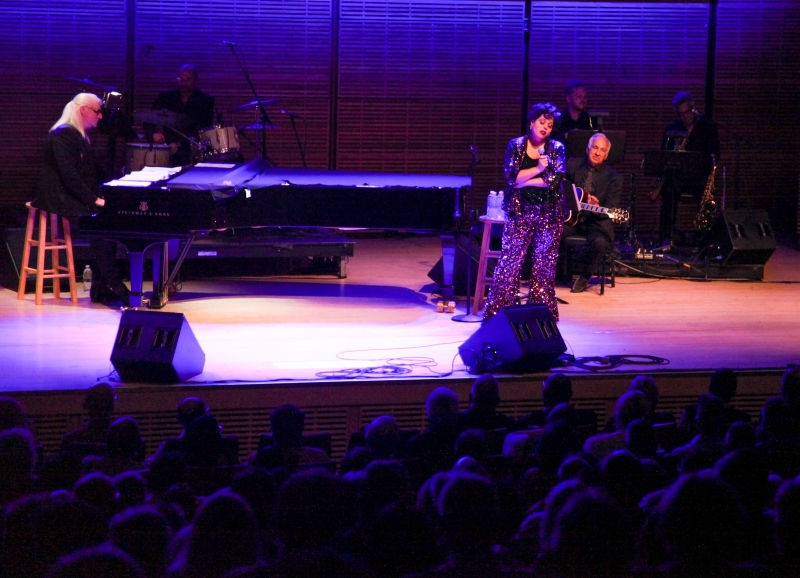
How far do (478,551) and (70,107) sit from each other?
19.7ft

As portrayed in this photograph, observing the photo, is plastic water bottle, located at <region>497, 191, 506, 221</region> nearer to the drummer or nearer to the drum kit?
the drum kit

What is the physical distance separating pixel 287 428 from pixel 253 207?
→ 3.48 m

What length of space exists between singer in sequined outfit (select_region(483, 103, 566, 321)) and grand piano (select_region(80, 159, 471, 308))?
584mm

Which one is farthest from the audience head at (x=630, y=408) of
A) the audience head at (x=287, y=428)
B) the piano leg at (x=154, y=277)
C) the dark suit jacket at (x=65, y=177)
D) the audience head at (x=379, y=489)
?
the dark suit jacket at (x=65, y=177)

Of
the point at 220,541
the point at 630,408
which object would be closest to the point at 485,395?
the point at 630,408

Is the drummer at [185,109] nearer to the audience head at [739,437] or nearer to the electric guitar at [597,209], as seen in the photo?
the electric guitar at [597,209]

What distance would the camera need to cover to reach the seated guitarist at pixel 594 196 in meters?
8.75

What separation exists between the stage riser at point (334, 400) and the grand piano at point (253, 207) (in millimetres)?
1960

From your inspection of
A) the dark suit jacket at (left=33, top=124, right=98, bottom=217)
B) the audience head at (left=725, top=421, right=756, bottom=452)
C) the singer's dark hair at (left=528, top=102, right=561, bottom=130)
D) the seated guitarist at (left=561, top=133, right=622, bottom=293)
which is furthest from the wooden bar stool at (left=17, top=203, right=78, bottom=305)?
the audience head at (left=725, top=421, right=756, bottom=452)

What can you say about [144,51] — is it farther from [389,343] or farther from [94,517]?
[94,517]

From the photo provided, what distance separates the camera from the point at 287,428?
13.5 ft

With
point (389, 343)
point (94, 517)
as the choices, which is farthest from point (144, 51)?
point (94, 517)

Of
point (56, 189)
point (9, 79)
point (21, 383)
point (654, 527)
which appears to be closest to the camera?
point (654, 527)

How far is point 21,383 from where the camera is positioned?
5367mm
